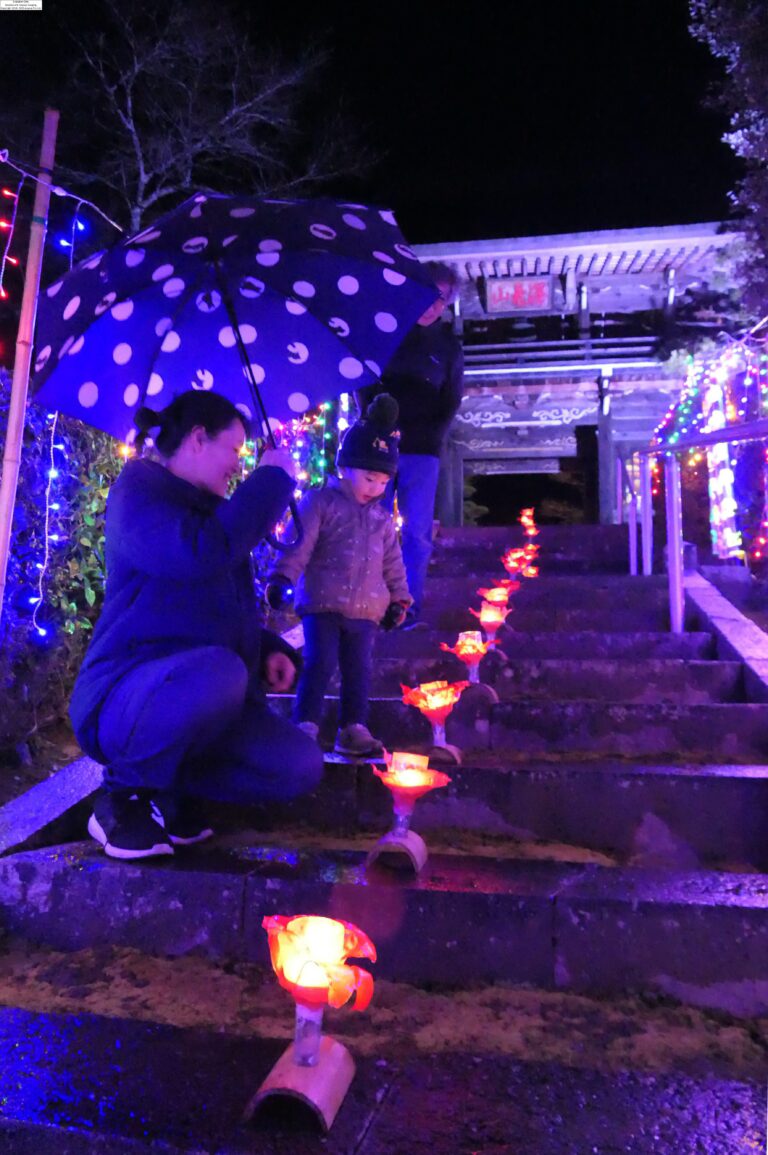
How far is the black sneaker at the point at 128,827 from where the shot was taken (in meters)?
2.27

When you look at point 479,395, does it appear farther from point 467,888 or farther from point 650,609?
point 467,888

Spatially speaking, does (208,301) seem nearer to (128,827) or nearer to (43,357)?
(43,357)

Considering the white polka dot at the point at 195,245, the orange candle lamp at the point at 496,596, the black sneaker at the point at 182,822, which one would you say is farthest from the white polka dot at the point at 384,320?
the orange candle lamp at the point at 496,596

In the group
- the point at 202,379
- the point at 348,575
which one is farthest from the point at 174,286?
the point at 348,575

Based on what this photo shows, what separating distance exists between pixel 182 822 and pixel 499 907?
1066 mm

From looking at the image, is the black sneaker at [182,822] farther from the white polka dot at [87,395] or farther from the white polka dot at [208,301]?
the white polka dot at [208,301]

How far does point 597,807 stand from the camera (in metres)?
2.63

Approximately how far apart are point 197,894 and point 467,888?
2.49ft

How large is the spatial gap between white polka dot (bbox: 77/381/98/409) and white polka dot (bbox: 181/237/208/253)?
0.61 metres

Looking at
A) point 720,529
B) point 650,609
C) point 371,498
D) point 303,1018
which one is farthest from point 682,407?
point 303,1018

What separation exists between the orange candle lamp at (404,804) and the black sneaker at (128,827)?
0.65m

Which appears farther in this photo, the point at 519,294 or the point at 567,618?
the point at 519,294

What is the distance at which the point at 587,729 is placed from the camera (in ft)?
10.8

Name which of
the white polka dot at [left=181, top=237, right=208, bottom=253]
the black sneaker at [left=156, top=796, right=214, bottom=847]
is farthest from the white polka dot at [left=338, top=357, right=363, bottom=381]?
the black sneaker at [left=156, top=796, right=214, bottom=847]
